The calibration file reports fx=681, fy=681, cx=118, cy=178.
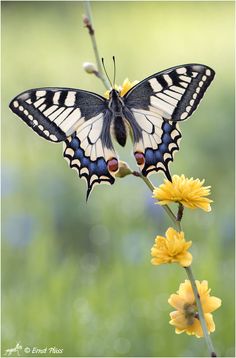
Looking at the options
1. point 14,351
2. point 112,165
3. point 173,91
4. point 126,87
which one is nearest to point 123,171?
point 112,165

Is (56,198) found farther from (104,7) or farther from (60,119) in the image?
(104,7)

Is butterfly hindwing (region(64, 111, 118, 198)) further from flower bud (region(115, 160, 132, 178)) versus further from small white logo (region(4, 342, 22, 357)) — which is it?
small white logo (region(4, 342, 22, 357))

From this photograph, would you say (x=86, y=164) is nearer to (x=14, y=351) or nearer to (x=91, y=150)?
(x=91, y=150)

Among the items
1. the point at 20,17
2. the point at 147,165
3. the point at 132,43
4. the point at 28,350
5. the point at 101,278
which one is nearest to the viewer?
the point at 147,165

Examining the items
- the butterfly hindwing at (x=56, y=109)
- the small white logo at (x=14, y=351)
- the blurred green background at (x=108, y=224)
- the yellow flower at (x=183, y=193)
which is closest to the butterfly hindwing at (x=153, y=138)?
the butterfly hindwing at (x=56, y=109)

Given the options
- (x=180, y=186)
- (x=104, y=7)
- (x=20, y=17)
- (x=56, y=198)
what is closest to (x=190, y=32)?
(x=104, y=7)
